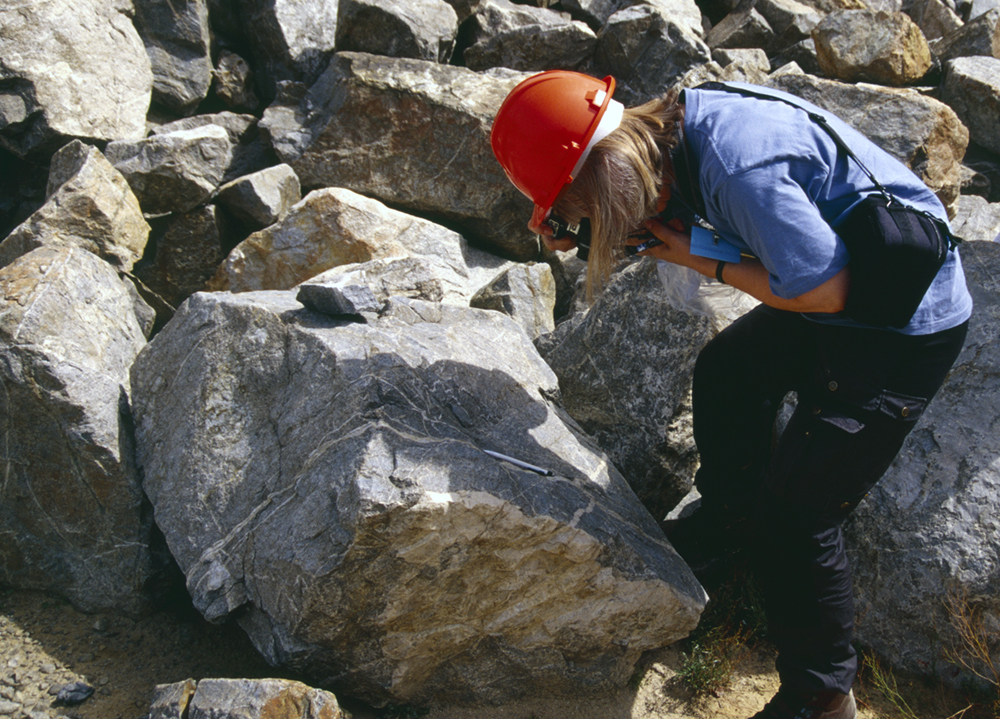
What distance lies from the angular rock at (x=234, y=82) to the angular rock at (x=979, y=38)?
6821mm

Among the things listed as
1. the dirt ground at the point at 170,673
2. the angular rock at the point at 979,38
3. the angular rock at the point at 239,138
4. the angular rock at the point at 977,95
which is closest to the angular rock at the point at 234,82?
the angular rock at the point at 239,138

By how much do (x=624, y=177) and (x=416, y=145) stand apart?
351 cm

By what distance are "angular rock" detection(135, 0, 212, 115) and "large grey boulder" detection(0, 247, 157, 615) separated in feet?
11.2

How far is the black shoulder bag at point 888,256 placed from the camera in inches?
75.3

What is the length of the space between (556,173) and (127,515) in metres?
2.42

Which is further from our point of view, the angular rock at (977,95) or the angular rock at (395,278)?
the angular rock at (977,95)

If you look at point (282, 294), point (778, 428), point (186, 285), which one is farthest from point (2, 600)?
point (778, 428)

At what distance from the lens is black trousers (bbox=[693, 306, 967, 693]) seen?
2.16m

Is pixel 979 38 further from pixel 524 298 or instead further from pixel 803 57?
pixel 524 298

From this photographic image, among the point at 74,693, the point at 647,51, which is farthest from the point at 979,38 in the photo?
the point at 74,693

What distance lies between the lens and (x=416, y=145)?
5.31 m

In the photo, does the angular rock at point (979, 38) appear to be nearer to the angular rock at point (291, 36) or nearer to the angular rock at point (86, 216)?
the angular rock at point (291, 36)

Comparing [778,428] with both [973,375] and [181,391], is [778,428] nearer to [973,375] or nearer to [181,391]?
[973,375]

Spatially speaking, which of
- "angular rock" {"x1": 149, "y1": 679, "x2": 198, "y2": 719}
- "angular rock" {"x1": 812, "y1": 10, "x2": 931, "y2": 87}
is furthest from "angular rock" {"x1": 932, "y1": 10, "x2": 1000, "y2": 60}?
"angular rock" {"x1": 149, "y1": 679, "x2": 198, "y2": 719}
